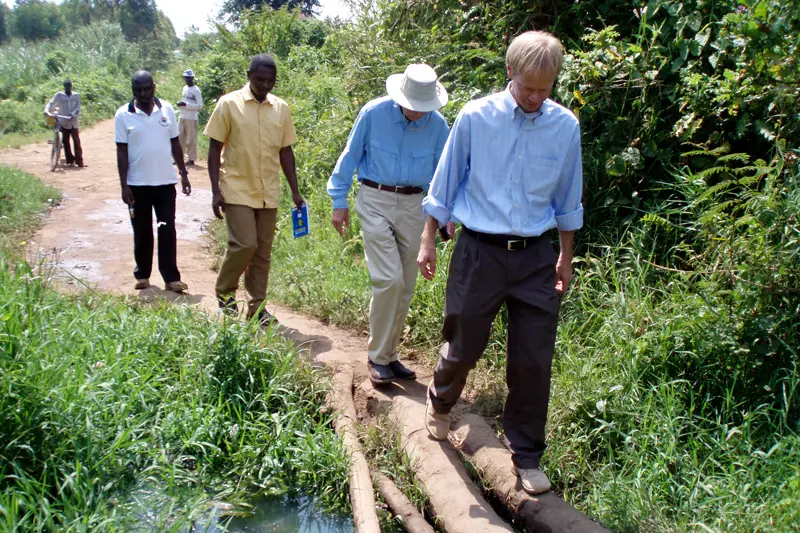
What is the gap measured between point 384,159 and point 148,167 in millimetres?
2604

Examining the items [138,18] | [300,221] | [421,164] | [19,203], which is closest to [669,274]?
[421,164]

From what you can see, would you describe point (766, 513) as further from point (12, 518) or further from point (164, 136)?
point (164, 136)

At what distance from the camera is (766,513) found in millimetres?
2973

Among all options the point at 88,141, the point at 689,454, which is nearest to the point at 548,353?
the point at 689,454

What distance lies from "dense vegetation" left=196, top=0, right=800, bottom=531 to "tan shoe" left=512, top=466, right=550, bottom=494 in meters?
0.28

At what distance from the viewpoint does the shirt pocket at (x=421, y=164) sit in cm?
435

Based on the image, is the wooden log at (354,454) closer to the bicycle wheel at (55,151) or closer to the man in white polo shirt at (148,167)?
the man in white polo shirt at (148,167)

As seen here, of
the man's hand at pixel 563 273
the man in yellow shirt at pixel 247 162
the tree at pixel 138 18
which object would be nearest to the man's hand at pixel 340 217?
the man in yellow shirt at pixel 247 162

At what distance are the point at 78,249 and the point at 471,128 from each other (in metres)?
6.13

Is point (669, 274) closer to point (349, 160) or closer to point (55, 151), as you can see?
point (349, 160)

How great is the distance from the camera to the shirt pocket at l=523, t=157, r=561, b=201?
3.19 metres

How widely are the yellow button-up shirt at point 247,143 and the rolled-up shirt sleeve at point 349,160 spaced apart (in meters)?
1.09

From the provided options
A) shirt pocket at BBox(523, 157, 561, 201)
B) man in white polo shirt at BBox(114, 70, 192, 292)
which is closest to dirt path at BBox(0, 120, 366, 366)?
man in white polo shirt at BBox(114, 70, 192, 292)

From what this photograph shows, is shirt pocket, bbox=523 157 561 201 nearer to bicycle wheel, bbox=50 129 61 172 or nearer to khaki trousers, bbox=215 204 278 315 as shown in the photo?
khaki trousers, bbox=215 204 278 315
